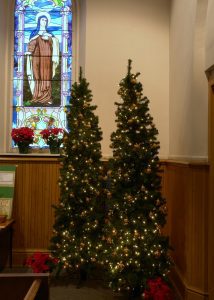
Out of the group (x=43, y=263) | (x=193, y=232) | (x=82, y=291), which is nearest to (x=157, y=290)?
(x=193, y=232)

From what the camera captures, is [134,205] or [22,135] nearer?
[134,205]

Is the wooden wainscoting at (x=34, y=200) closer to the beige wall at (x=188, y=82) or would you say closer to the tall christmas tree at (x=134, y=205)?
the tall christmas tree at (x=134, y=205)

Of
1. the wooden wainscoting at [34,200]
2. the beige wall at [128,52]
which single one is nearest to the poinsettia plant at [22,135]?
the wooden wainscoting at [34,200]

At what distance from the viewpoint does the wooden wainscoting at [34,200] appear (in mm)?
5332

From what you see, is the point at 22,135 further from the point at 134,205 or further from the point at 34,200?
the point at 134,205

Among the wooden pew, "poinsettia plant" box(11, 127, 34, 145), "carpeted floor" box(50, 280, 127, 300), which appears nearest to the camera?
the wooden pew

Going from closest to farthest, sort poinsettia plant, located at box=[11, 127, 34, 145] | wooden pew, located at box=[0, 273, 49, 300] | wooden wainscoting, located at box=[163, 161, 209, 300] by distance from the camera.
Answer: wooden pew, located at box=[0, 273, 49, 300] < wooden wainscoting, located at box=[163, 161, 209, 300] < poinsettia plant, located at box=[11, 127, 34, 145]

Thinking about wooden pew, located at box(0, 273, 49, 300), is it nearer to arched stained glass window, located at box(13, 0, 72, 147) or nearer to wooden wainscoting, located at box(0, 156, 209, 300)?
wooden wainscoting, located at box(0, 156, 209, 300)

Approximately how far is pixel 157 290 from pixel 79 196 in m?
1.41

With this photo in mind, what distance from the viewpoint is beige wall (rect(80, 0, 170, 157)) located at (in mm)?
5594

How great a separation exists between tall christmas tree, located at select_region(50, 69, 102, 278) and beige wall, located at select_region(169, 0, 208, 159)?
108 cm

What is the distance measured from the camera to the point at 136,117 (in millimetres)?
4043

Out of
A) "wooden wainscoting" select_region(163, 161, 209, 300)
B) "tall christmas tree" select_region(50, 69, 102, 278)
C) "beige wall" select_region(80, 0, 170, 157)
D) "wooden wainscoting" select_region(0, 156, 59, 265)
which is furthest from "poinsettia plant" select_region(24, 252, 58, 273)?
"beige wall" select_region(80, 0, 170, 157)

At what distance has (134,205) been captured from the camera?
3992 millimetres
